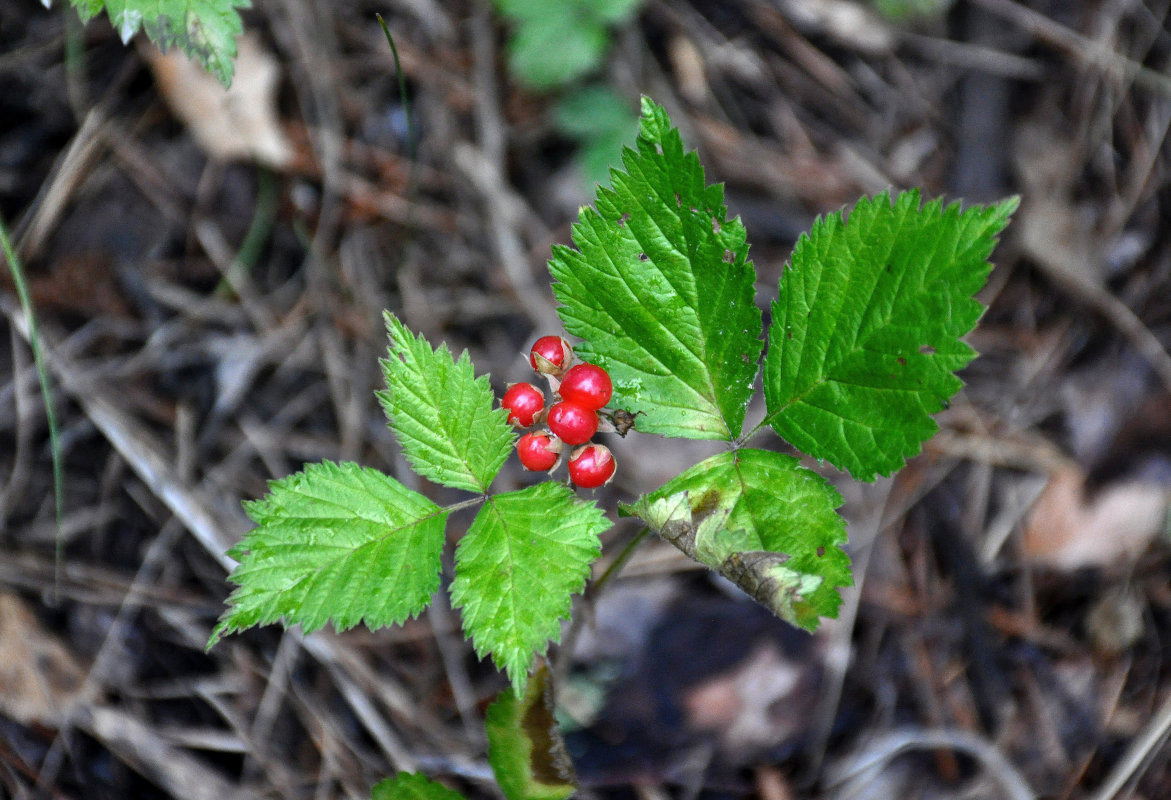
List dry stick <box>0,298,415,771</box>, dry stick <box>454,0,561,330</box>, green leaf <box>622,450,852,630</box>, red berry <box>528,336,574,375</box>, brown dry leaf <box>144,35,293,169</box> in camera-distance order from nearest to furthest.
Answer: green leaf <box>622,450,852,630</box>
red berry <box>528,336,574,375</box>
dry stick <box>0,298,415,771</box>
brown dry leaf <box>144,35,293,169</box>
dry stick <box>454,0,561,330</box>

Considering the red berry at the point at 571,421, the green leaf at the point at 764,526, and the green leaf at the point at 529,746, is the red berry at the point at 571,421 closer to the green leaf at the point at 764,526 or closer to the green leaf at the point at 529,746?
the green leaf at the point at 764,526

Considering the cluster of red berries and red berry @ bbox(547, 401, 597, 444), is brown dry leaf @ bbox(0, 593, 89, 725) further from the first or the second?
red berry @ bbox(547, 401, 597, 444)

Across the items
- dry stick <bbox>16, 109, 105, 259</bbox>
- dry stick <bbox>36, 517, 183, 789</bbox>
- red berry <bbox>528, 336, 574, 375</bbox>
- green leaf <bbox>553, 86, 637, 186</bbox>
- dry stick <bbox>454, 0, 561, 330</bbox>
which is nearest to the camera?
red berry <bbox>528, 336, 574, 375</bbox>

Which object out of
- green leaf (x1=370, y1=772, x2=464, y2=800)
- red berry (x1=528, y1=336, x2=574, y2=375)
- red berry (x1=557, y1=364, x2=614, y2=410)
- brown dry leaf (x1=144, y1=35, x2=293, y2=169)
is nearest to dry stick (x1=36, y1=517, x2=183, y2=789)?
green leaf (x1=370, y1=772, x2=464, y2=800)

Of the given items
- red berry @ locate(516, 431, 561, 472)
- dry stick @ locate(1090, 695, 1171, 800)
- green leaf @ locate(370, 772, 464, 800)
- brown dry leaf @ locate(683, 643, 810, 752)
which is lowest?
dry stick @ locate(1090, 695, 1171, 800)

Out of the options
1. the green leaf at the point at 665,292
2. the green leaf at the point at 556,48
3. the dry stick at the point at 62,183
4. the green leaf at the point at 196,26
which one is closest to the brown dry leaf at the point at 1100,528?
the green leaf at the point at 665,292

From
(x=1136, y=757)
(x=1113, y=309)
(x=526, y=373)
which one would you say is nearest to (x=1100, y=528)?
(x=1136, y=757)
